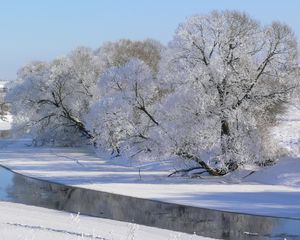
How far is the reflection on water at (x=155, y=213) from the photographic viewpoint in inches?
792

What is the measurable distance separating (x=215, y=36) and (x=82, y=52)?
3096cm

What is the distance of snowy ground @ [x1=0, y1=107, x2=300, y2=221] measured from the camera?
25312 millimetres

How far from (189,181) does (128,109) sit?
7551mm

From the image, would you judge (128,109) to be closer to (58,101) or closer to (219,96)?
(219,96)

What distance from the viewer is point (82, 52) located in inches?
2416

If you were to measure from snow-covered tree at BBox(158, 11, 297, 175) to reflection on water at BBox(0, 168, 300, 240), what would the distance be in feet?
22.0

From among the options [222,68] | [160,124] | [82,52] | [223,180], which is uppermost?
[82,52]

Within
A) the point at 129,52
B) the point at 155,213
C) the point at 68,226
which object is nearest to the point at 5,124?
the point at 129,52

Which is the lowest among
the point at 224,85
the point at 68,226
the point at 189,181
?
the point at 189,181

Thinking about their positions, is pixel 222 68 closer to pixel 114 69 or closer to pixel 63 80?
pixel 114 69

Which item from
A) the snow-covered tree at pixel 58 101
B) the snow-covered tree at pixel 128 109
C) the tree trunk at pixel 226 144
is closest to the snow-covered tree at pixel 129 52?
the snow-covered tree at pixel 58 101

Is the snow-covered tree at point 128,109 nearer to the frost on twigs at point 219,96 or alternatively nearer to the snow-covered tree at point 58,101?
the frost on twigs at point 219,96

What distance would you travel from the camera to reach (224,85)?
3216cm

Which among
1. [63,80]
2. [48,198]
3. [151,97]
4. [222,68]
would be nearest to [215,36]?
[222,68]
